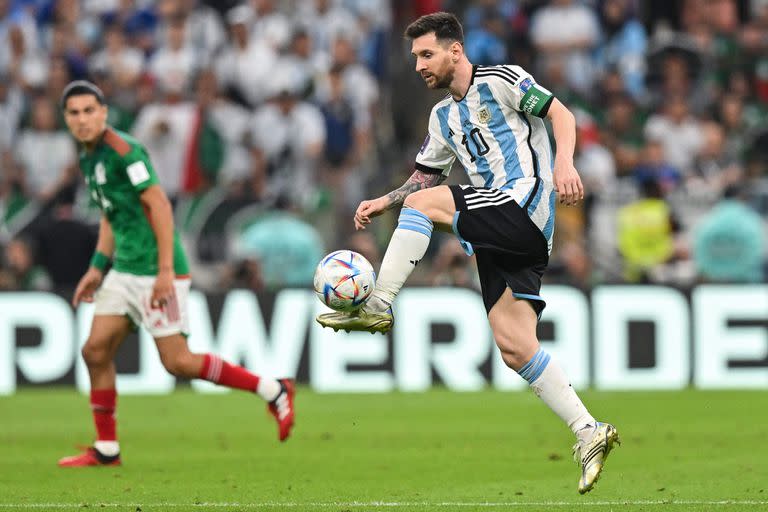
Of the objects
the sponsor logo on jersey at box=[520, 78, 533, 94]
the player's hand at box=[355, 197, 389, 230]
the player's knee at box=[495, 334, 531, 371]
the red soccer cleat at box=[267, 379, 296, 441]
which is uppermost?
the sponsor logo on jersey at box=[520, 78, 533, 94]

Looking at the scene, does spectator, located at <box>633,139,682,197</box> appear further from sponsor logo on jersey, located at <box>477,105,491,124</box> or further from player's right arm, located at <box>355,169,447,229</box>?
sponsor logo on jersey, located at <box>477,105,491,124</box>

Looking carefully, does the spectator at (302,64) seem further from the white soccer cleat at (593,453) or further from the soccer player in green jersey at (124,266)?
the white soccer cleat at (593,453)

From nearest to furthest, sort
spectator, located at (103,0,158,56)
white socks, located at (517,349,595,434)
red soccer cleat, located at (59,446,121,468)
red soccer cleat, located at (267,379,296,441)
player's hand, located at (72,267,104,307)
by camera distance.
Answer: white socks, located at (517,349,595,434) < red soccer cleat, located at (59,446,121,468) < player's hand, located at (72,267,104,307) < red soccer cleat, located at (267,379,296,441) < spectator, located at (103,0,158,56)

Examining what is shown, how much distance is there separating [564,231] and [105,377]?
25.8ft

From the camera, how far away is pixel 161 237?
890 centimetres

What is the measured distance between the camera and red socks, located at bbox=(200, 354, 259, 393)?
9.33 meters

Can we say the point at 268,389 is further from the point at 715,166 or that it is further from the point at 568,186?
the point at 715,166

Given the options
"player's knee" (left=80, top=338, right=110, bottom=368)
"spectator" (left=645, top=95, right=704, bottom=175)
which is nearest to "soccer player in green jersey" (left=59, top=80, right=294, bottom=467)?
"player's knee" (left=80, top=338, right=110, bottom=368)

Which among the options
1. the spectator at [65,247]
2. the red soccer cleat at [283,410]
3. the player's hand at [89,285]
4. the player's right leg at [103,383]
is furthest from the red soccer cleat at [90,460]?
the spectator at [65,247]

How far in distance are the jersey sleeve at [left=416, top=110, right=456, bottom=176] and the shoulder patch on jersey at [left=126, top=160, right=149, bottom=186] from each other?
1.97 m

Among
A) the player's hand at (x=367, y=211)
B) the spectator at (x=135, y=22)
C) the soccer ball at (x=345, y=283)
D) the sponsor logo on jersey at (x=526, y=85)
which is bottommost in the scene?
the soccer ball at (x=345, y=283)

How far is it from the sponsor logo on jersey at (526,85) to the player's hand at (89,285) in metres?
3.49

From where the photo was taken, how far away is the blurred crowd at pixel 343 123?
15391 mm

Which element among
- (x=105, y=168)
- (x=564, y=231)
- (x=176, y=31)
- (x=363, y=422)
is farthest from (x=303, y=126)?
(x=105, y=168)
